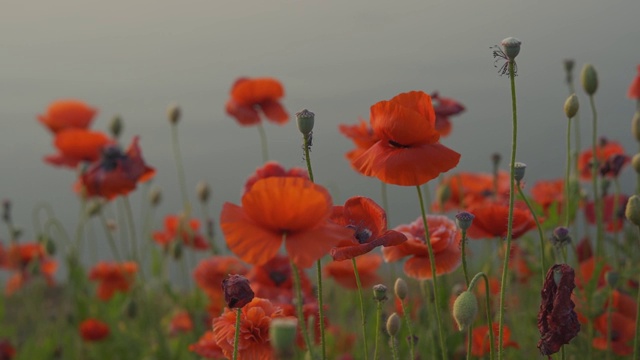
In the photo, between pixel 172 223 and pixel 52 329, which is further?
pixel 52 329

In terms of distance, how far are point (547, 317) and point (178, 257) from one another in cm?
221

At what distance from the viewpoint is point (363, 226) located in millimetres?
1341

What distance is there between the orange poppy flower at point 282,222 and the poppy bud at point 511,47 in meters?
0.34

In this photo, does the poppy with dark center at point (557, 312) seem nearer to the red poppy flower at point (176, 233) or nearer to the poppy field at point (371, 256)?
the poppy field at point (371, 256)

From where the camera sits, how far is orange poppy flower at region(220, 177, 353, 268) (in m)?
1.19

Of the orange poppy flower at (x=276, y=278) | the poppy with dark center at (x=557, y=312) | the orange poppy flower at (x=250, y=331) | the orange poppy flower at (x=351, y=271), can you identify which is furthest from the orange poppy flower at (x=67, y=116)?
the poppy with dark center at (x=557, y=312)

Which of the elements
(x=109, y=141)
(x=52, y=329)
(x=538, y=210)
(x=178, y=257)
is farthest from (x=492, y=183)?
(x=52, y=329)

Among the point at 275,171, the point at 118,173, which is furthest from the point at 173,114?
the point at 275,171

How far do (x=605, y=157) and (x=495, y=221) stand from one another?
4.89 ft

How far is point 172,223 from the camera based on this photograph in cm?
380

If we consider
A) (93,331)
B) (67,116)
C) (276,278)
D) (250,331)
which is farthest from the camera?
(67,116)

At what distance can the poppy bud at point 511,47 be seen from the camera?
4.00ft

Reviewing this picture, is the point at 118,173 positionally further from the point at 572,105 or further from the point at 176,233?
the point at 572,105

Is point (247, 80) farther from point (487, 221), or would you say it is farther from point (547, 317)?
point (547, 317)
